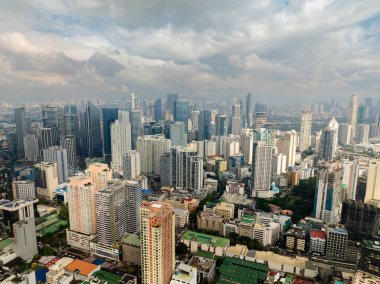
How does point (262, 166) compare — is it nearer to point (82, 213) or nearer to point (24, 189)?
point (82, 213)

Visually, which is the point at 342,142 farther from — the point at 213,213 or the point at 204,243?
the point at 204,243

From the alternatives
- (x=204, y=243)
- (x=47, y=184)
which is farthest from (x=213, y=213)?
(x=47, y=184)

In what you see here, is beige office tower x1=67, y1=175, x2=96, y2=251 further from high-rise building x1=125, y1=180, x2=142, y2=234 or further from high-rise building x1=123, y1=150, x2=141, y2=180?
high-rise building x1=123, y1=150, x2=141, y2=180

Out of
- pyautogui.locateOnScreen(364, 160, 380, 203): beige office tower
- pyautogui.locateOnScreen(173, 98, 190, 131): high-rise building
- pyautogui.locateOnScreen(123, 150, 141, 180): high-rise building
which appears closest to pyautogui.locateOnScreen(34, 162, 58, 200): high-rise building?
pyautogui.locateOnScreen(123, 150, 141, 180): high-rise building

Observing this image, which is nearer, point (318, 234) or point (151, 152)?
point (318, 234)

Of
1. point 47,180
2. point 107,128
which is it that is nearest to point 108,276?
point 47,180
